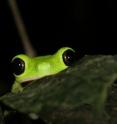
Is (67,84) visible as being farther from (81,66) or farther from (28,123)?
(28,123)

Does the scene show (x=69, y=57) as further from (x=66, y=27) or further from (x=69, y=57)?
(x=66, y=27)

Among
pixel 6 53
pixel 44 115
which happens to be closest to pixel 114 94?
pixel 44 115

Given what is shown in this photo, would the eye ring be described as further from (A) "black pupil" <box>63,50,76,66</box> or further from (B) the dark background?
(B) the dark background

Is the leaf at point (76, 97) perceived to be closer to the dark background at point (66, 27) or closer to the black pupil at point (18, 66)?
the black pupil at point (18, 66)

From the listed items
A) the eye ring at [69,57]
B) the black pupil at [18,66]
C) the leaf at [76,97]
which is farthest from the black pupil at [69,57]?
the leaf at [76,97]

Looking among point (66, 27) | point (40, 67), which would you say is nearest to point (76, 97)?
point (40, 67)

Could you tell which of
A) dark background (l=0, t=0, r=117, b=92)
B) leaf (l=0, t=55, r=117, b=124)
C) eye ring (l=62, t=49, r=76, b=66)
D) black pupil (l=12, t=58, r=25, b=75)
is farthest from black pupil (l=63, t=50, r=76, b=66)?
dark background (l=0, t=0, r=117, b=92)

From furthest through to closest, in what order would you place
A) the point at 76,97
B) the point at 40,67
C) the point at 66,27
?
the point at 66,27 < the point at 40,67 < the point at 76,97
